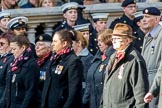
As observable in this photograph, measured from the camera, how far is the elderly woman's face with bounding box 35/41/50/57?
13.3 metres

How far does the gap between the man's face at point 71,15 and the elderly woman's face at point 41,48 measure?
1781 millimetres

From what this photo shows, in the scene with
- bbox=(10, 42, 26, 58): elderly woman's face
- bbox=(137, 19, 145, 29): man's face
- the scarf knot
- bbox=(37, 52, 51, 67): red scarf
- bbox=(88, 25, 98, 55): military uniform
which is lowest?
bbox=(88, 25, 98, 55): military uniform

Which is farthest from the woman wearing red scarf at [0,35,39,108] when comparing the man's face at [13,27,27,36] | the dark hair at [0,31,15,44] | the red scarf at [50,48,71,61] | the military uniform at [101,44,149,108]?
the military uniform at [101,44,149,108]

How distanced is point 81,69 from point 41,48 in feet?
4.82

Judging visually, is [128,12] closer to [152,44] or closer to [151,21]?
[151,21]

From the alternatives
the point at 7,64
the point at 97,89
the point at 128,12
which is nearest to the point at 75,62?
the point at 97,89

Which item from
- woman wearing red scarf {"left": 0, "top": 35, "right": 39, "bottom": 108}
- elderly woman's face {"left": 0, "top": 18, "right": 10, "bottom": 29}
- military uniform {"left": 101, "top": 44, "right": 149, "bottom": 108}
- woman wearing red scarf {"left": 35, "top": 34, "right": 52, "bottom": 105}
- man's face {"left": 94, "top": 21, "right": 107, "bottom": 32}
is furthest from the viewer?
elderly woman's face {"left": 0, "top": 18, "right": 10, "bottom": 29}

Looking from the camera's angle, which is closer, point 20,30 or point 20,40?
point 20,40

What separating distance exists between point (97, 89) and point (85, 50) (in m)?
1.06

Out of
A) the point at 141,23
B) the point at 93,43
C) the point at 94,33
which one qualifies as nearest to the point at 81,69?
the point at 141,23

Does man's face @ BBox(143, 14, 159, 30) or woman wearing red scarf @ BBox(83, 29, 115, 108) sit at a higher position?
man's face @ BBox(143, 14, 159, 30)

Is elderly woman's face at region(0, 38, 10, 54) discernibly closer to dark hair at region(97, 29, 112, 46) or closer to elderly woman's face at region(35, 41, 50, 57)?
elderly woman's face at region(35, 41, 50, 57)

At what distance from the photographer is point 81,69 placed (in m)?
12.0

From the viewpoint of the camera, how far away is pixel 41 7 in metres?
16.2
